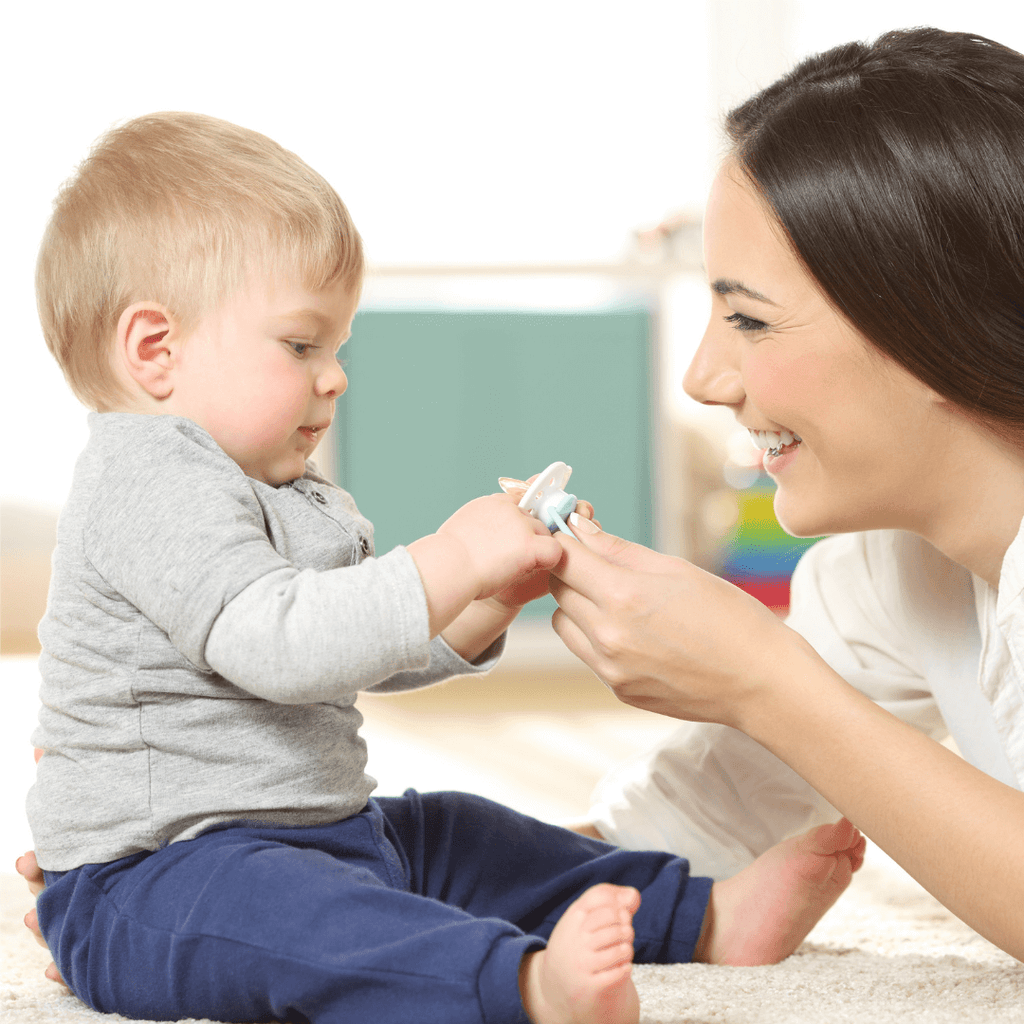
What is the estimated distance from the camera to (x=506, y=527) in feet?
2.87

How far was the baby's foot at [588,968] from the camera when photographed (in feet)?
2.32

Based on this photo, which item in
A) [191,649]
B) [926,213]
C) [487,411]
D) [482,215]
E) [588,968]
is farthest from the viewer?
[482,215]

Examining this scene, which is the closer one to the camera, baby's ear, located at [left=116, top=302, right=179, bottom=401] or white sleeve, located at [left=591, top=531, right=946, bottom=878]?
baby's ear, located at [left=116, top=302, right=179, bottom=401]

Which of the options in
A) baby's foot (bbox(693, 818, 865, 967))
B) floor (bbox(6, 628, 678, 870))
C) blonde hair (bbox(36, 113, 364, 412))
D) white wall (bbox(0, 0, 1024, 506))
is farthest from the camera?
white wall (bbox(0, 0, 1024, 506))

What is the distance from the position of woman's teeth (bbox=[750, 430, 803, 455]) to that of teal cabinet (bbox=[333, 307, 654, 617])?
1.61 m

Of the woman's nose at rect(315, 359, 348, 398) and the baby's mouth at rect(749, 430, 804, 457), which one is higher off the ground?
the woman's nose at rect(315, 359, 348, 398)

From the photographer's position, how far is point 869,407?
38.6 inches

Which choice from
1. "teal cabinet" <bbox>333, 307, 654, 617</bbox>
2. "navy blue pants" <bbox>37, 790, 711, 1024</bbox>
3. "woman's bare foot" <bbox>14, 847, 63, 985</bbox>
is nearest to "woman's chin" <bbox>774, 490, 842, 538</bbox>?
"navy blue pants" <bbox>37, 790, 711, 1024</bbox>

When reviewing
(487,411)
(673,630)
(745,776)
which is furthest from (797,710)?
(487,411)

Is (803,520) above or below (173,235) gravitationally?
below

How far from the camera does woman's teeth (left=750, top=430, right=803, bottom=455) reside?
1054mm

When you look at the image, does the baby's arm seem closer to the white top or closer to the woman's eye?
the woman's eye

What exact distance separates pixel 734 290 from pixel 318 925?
0.63m

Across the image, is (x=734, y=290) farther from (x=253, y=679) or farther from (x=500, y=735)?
(x=500, y=735)
